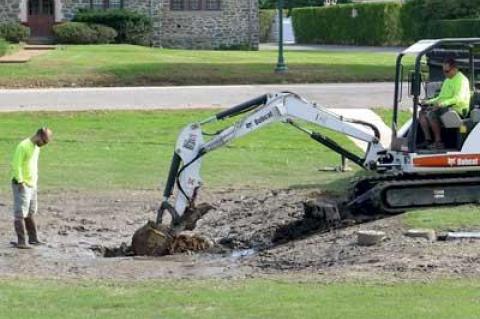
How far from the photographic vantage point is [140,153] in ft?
79.6

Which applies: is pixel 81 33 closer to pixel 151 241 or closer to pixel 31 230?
pixel 31 230

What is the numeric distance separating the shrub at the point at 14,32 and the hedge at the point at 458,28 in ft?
70.9

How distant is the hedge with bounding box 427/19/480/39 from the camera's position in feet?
187

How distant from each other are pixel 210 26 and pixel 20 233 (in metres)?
42.2

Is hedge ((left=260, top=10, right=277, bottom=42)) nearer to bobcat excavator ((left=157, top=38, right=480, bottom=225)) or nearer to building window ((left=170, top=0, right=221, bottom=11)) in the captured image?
building window ((left=170, top=0, right=221, bottom=11))

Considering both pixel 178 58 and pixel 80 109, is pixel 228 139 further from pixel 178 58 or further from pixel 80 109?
pixel 178 58

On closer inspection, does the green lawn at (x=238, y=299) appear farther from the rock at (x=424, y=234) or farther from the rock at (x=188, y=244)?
the rock at (x=188, y=244)

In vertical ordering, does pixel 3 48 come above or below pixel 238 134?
below

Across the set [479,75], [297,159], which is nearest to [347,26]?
[297,159]

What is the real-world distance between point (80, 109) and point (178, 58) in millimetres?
14549

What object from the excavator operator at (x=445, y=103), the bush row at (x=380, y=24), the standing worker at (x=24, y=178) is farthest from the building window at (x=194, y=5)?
the standing worker at (x=24, y=178)

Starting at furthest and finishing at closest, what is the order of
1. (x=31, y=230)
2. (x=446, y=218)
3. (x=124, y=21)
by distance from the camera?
1. (x=124, y=21)
2. (x=31, y=230)
3. (x=446, y=218)

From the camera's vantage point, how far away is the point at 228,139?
52.5 ft

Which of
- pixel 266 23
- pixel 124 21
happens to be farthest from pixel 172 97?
pixel 266 23
